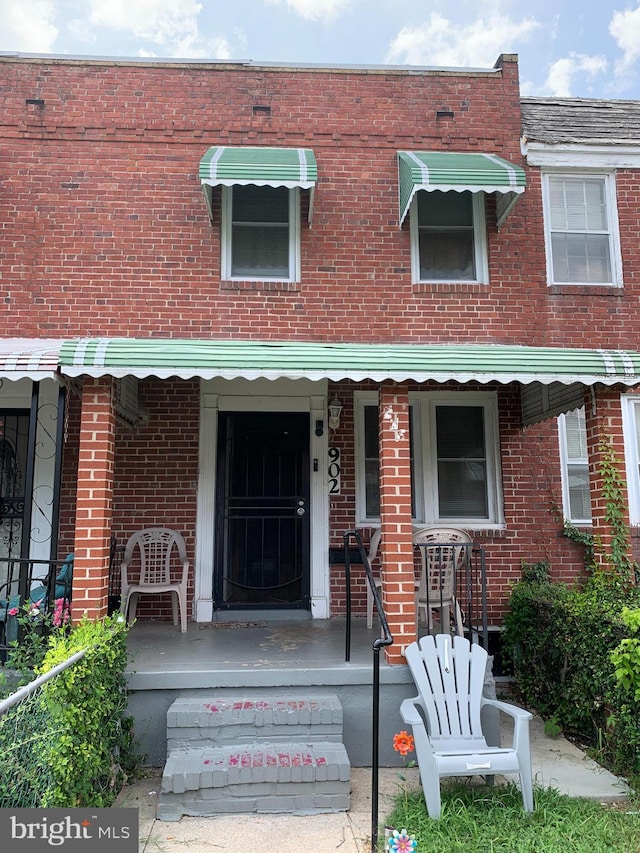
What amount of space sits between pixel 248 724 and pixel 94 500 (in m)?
1.98

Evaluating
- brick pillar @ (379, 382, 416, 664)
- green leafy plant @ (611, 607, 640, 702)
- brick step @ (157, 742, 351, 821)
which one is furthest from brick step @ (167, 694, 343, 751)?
green leafy plant @ (611, 607, 640, 702)

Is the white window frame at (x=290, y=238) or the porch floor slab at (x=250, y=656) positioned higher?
the white window frame at (x=290, y=238)

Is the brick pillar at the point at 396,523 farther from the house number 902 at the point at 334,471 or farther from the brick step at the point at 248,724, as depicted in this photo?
the house number 902 at the point at 334,471

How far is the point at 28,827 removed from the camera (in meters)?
3.05

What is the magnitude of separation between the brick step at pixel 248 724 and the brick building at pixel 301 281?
8.07 ft

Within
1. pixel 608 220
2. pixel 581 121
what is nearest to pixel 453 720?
pixel 608 220

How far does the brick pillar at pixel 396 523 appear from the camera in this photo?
4.79 meters

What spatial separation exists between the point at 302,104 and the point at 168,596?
5.81 m

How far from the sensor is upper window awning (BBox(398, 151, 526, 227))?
654 cm

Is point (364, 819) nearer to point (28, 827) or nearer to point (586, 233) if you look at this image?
point (28, 827)

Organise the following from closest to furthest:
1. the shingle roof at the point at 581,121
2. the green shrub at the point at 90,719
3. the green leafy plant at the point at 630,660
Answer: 1. the green shrub at the point at 90,719
2. the green leafy plant at the point at 630,660
3. the shingle roof at the point at 581,121

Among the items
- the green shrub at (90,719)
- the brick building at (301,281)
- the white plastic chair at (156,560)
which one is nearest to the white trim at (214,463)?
the brick building at (301,281)

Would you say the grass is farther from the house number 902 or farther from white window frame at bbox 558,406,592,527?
white window frame at bbox 558,406,592,527

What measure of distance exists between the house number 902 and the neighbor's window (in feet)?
10.8
